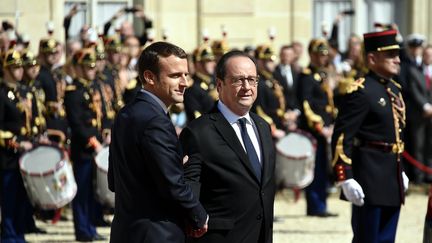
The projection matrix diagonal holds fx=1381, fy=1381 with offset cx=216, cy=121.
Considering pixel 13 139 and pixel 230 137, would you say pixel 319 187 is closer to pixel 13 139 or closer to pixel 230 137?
pixel 13 139

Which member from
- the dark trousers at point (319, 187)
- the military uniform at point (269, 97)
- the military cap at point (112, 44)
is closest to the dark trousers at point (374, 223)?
the military uniform at point (269, 97)

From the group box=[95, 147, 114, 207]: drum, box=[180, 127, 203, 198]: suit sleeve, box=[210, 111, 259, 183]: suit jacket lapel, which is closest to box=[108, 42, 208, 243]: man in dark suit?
box=[180, 127, 203, 198]: suit sleeve

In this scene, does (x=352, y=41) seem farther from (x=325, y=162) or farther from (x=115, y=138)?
(x=115, y=138)

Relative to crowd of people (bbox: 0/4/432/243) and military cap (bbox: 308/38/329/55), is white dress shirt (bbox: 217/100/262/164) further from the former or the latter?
military cap (bbox: 308/38/329/55)

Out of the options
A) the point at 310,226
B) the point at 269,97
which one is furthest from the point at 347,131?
the point at 269,97

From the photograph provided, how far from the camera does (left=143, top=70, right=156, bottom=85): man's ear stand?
646 centimetres

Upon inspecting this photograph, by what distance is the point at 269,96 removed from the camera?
14.0 m

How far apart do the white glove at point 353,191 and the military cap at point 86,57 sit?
4226 mm

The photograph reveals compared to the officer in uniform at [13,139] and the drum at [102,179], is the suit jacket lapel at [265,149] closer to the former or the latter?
the officer in uniform at [13,139]

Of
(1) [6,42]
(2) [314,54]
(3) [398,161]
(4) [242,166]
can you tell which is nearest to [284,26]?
(2) [314,54]

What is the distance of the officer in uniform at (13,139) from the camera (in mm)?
11281

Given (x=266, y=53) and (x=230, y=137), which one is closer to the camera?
(x=230, y=137)

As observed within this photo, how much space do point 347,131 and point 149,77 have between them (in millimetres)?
2566

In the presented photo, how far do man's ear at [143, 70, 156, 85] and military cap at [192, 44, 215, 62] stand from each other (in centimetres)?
675
